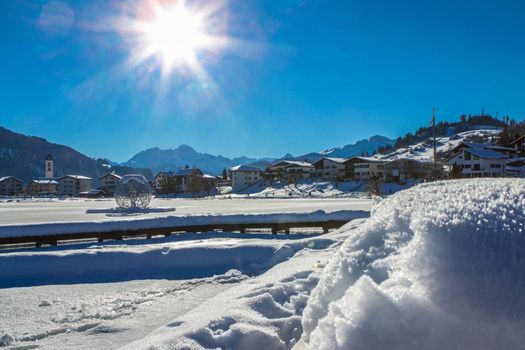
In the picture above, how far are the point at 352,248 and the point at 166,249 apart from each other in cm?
882

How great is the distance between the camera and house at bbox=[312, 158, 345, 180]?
97688mm

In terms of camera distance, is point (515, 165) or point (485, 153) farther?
point (515, 165)

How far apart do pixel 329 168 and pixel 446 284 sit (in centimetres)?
9945

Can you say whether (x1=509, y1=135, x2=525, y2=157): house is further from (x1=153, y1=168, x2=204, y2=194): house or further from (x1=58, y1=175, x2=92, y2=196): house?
(x1=58, y1=175, x2=92, y2=196): house

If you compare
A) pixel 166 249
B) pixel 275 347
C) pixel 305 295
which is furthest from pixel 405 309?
pixel 166 249

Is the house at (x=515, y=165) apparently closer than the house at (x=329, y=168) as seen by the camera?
Yes

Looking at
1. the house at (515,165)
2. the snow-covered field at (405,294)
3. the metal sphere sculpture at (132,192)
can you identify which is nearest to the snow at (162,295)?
the snow-covered field at (405,294)

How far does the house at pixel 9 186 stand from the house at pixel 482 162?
121 metres

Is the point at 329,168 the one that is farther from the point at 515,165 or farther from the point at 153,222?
the point at 153,222

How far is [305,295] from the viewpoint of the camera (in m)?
4.71

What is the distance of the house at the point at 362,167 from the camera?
3465 inches

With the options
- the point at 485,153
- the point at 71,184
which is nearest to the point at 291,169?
the point at 485,153

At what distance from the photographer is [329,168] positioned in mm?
99750

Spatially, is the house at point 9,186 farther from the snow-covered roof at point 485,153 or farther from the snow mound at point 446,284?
the snow mound at point 446,284
